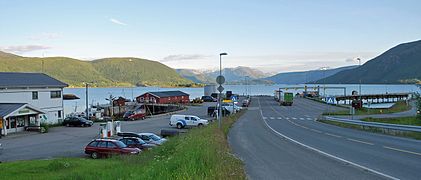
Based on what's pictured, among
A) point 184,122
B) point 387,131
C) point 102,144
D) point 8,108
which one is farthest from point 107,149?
point 8,108

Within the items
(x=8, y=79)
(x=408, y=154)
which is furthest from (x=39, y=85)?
(x=408, y=154)

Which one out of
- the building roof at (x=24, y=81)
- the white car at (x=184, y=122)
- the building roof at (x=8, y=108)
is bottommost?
the white car at (x=184, y=122)

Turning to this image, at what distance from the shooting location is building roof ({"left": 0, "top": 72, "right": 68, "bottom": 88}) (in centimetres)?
5179

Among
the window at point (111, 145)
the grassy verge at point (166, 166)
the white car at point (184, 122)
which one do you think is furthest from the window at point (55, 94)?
the grassy verge at point (166, 166)

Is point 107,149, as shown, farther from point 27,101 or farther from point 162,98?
point 162,98

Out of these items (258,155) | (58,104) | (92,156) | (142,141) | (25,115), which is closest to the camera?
(258,155)

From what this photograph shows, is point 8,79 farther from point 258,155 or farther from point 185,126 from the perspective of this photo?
point 258,155

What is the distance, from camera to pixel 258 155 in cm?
1833

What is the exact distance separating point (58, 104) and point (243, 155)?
46696 millimetres

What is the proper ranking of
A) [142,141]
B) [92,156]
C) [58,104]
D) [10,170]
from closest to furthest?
[10,170]
[92,156]
[142,141]
[58,104]

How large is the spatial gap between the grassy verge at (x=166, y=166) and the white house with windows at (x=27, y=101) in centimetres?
2491

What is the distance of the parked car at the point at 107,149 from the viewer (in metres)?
27.3

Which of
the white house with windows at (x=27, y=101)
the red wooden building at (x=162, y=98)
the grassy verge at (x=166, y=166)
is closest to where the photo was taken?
the grassy verge at (x=166, y=166)

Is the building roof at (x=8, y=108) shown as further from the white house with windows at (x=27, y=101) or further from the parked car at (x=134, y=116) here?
the parked car at (x=134, y=116)
